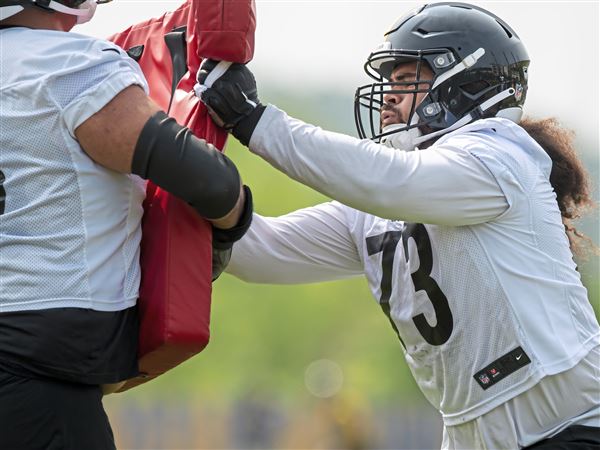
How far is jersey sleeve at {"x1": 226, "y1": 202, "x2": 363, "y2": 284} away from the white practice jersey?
340mm

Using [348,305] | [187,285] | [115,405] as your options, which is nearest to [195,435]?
[115,405]

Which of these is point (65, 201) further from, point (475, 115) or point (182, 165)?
point (475, 115)

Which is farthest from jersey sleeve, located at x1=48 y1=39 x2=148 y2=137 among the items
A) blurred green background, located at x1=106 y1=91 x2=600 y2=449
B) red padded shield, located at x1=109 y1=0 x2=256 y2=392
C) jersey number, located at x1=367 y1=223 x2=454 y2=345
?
blurred green background, located at x1=106 y1=91 x2=600 y2=449

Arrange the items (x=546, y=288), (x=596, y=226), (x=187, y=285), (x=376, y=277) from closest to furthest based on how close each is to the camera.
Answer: (x=187, y=285) → (x=546, y=288) → (x=376, y=277) → (x=596, y=226)

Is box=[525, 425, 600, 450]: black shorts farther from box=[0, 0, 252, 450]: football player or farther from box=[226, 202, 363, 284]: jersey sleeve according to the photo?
box=[0, 0, 252, 450]: football player

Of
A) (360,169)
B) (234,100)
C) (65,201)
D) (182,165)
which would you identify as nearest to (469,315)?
(360,169)

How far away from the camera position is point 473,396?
3557 mm

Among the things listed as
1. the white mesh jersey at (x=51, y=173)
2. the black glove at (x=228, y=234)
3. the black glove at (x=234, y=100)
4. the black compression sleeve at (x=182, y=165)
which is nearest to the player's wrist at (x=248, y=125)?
the black glove at (x=234, y=100)

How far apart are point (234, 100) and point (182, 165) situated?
487 mm

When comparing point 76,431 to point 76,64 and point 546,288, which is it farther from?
point 546,288

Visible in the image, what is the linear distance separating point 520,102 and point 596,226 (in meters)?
1.29

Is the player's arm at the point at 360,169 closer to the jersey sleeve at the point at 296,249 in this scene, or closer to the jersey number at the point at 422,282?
the jersey number at the point at 422,282

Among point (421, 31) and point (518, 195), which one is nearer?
point (518, 195)

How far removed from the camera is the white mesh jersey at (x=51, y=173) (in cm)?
272
